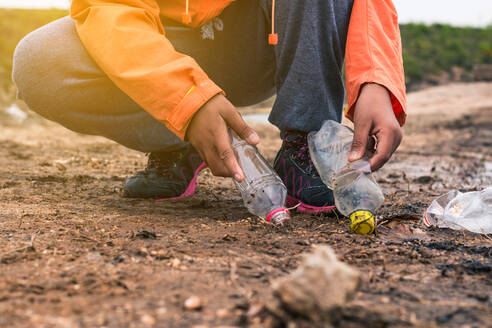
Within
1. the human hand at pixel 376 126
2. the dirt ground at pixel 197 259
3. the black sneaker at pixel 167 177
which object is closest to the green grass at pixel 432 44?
the dirt ground at pixel 197 259

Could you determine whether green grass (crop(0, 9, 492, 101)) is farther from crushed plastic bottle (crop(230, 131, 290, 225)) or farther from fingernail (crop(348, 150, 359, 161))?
fingernail (crop(348, 150, 359, 161))

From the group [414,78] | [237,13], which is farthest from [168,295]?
[414,78]

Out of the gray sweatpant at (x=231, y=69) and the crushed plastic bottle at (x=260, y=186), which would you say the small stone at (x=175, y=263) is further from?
the gray sweatpant at (x=231, y=69)

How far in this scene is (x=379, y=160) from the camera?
154 cm

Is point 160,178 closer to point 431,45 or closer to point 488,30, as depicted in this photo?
point 431,45

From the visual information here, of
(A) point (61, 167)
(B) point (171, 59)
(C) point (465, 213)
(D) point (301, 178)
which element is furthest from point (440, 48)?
(B) point (171, 59)

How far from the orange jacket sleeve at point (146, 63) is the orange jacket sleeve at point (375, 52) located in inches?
19.8

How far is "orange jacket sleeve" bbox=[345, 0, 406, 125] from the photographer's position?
164 cm

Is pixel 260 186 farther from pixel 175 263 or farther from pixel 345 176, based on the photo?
pixel 175 263

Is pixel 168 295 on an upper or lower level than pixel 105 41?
lower

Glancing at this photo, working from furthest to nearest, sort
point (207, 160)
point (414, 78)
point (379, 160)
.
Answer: point (414, 78) → point (207, 160) → point (379, 160)

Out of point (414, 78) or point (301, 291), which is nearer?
point (301, 291)

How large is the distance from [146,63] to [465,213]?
1367mm

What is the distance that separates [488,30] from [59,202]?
1481cm
